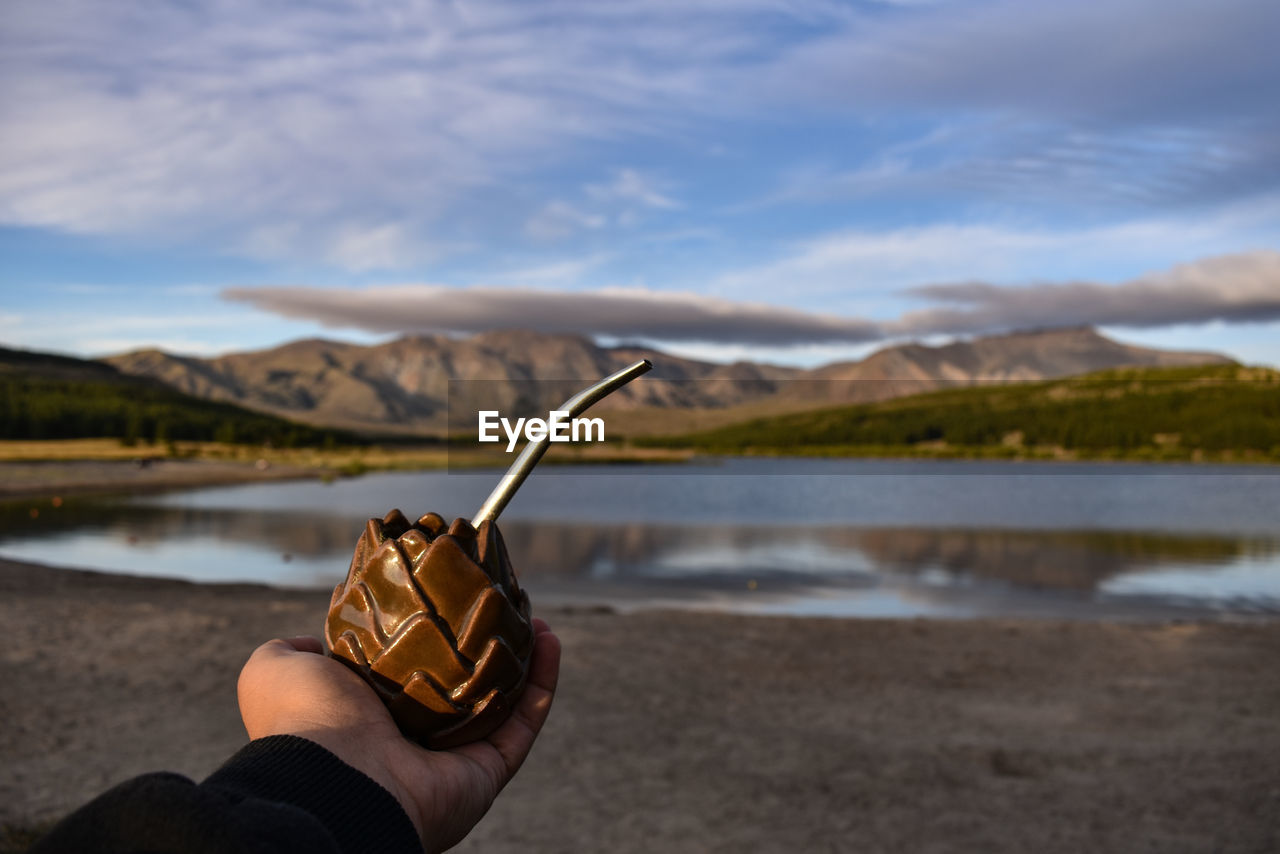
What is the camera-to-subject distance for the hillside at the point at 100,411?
327 ft

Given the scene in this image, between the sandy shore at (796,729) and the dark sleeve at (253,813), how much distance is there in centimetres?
660

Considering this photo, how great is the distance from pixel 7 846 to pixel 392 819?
6892mm

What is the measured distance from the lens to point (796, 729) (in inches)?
439

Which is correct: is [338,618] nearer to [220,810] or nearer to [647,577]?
[220,810]

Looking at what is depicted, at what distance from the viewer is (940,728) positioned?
11.3 meters

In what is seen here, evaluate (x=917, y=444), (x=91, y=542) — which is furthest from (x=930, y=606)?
(x=917, y=444)

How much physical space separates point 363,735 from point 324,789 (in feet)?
1.02

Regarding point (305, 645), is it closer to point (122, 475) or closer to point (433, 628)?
point (433, 628)

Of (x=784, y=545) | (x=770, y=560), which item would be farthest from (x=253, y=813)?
(x=784, y=545)

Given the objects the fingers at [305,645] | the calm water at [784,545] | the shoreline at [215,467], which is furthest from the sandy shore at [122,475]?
the fingers at [305,645]

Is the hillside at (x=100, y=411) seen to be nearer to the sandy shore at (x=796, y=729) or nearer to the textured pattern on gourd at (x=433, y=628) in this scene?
the sandy shore at (x=796, y=729)

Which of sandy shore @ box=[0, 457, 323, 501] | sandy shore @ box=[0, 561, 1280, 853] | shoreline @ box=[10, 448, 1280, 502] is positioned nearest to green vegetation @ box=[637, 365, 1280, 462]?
shoreline @ box=[10, 448, 1280, 502]

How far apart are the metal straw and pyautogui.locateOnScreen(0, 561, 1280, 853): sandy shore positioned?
6427 mm

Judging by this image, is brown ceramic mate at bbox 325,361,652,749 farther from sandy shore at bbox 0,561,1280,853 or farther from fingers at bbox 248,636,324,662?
sandy shore at bbox 0,561,1280,853
